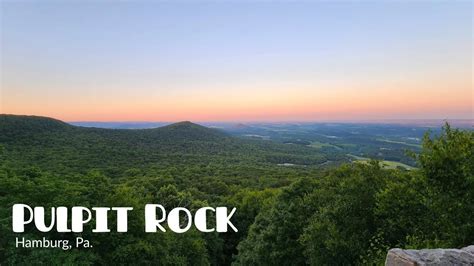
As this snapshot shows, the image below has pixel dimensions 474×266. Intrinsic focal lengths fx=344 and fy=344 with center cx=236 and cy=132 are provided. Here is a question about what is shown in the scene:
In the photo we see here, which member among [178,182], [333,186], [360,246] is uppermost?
[333,186]

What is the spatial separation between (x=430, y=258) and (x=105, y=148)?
306 feet

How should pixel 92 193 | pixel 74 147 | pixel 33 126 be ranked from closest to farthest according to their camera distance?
pixel 92 193 < pixel 74 147 < pixel 33 126

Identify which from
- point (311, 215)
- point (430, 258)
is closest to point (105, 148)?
point (311, 215)

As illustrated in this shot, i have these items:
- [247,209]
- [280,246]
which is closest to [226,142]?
[247,209]

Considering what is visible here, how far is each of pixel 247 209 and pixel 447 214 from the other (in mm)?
33773

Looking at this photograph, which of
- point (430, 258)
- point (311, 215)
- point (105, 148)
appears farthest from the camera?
point (105, 148)

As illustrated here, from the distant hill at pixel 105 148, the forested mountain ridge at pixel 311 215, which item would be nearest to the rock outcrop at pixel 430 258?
the forested mountain ridge at pixel 311 215

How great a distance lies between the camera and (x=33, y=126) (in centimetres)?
9394

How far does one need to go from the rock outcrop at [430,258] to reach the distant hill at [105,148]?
47.1m

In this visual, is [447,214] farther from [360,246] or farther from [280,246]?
[280,246]

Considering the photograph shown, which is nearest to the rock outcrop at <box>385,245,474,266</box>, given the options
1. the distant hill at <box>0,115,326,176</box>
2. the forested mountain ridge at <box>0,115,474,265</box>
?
the forested mountain ridge at <box>0,115,474,265</box>

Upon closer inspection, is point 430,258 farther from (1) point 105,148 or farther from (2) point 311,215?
(1) point 105,148

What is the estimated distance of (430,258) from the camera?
8.40 meters

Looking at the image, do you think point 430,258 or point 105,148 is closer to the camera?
point 430,258
